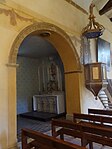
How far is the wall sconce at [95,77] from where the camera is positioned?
15.3 feet

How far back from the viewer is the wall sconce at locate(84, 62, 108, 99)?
4.66m

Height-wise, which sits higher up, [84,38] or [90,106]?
[84,38]

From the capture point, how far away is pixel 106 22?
7.38 m

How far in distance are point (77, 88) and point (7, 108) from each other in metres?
2.32

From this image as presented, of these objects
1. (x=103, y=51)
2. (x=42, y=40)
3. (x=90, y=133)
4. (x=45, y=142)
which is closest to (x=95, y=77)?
(x=42, y=40)

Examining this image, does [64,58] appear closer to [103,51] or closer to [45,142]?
[103,51]

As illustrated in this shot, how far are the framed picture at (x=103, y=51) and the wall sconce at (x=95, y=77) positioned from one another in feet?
4.58

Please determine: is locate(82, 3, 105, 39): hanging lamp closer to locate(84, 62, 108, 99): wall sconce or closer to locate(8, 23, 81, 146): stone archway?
locate(8, 23, 81, 146): stone archway

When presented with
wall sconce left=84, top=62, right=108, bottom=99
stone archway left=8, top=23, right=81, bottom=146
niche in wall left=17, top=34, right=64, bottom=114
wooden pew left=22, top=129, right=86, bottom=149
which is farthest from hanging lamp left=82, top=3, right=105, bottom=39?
wooden pew left=22, top=129, right=86, bottom=149

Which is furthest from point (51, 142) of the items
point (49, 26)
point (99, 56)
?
point (99, 56)

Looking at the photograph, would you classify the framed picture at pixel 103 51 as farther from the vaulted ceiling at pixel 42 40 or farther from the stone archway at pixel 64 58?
the stone archway at pixel 64 58

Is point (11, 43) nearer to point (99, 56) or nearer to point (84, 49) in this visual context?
point (84, 49)

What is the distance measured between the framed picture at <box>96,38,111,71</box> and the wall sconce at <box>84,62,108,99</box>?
1.40 m

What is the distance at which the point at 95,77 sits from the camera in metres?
4.73
